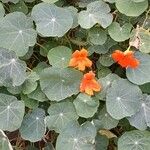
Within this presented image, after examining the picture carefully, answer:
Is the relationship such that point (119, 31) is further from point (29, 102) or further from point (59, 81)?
point (29, 102)

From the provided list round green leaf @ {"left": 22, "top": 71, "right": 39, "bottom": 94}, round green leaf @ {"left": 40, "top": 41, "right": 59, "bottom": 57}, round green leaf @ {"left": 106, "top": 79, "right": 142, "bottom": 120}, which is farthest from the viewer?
round green leaf @ {"left": 40, "top": 41, "right": 59, "bottom": 57}

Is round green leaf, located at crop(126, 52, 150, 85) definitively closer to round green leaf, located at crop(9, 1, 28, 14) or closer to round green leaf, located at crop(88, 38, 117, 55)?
round green leaf, located at crop(88, 38, 117, 55)

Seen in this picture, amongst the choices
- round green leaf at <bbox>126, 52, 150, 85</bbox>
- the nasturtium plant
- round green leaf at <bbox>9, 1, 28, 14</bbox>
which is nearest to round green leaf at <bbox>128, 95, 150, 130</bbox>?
the nasturtium plant

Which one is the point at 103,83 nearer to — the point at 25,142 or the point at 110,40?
the point at 110,40

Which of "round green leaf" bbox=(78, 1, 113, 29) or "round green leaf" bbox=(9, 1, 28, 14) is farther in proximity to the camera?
Answer: "round green leaf" bbox=(9, 1, 28, 14)

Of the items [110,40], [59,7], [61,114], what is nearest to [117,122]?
[61,114]
